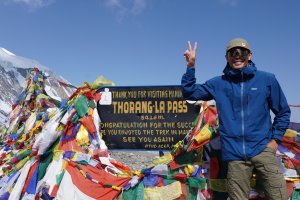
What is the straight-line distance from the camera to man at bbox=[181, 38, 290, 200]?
409cm

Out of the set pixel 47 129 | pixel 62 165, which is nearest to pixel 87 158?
pixel 62 165

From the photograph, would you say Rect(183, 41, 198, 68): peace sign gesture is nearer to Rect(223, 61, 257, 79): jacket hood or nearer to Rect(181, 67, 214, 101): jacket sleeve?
Rect(181, 67, 214, 101): jacket sleeve

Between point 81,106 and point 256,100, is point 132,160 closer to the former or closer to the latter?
point 81,106

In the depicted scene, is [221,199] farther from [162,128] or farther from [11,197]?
[11,197]

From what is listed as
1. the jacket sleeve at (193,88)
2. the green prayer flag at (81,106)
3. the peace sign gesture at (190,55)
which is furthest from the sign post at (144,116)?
the peace sign gesture at (190,55)

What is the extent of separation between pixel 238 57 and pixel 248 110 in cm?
62

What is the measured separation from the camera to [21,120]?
29.8 feet

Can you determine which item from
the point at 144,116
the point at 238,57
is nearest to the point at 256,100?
the point at 238,57

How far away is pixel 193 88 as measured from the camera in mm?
4371

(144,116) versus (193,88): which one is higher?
(193,88)

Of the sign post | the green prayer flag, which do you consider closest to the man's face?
the sign post

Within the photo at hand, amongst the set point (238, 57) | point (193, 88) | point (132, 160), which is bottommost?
point (132, 160)

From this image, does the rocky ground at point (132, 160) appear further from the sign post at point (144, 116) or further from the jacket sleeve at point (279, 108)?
the jacket sleeve at point (279, 108)

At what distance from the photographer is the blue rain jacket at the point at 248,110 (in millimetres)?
4074
